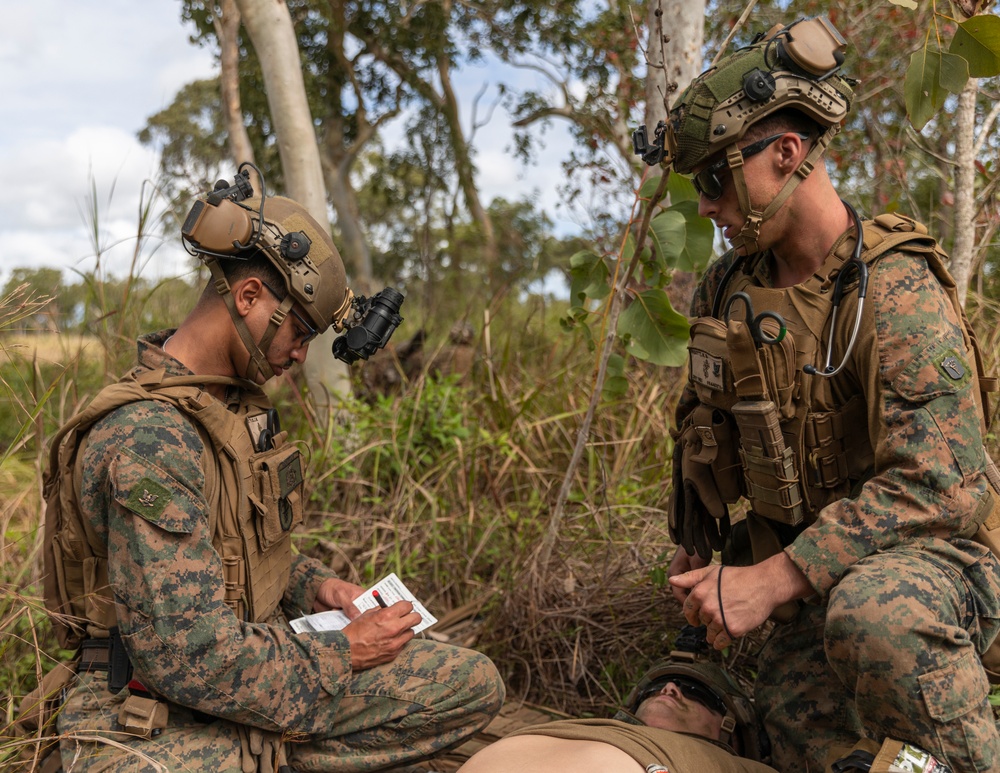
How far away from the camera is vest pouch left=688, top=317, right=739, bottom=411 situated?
2.60 metres

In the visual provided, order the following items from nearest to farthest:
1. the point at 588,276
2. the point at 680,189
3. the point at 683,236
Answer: the point at 683,236 → the point at 680,189 → the point at 588,276

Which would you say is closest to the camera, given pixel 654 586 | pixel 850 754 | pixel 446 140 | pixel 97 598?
pixel 850 754

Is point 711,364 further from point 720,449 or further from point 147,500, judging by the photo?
point 147,500

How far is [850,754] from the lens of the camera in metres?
2.11

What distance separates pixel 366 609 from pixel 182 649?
2.77 ft

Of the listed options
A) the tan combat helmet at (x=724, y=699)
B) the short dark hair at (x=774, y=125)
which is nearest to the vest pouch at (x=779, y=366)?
the short dark hair at (x=774, y=125)

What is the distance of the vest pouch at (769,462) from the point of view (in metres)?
2.44

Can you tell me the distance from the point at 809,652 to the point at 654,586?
1011 mm

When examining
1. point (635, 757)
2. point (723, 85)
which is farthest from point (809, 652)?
point (723, 85)

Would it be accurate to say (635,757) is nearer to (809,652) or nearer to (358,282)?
(809,652)

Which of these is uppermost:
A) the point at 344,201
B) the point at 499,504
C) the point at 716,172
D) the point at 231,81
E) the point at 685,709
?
the point at 344,201

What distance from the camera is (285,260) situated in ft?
8.40

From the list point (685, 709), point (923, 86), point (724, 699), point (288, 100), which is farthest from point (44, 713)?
point (288, 100)

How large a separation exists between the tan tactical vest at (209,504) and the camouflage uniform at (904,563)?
1.61 meters
